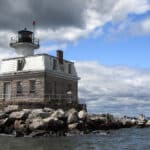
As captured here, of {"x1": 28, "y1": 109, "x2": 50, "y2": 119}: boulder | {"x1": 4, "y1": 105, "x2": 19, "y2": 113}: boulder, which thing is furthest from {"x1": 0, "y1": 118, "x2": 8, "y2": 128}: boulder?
{"x1": 28, "y1": 109, "x2": 50, "y2": 119}: boulder

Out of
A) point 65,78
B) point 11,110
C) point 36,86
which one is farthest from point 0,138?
point 65,78

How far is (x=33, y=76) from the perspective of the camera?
39531 mm

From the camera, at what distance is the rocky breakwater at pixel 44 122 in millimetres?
31281

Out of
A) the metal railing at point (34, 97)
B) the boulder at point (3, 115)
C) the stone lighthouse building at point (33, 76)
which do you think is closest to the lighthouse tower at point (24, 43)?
the stone lighthouse building at point (33, 76)

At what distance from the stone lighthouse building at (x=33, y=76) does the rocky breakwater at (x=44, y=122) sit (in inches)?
166

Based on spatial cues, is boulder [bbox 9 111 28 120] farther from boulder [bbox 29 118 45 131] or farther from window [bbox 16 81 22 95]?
window [bbox 16 81 22 95]

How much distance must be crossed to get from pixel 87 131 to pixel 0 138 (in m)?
7.80

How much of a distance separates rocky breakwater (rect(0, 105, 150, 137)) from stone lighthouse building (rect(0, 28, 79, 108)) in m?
4.22

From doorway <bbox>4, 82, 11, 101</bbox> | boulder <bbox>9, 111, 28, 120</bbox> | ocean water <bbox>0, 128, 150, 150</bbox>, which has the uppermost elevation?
doorway <bbox>4, 82, 11, 101</bbox>

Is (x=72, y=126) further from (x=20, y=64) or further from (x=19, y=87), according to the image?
(x=20, y=64)

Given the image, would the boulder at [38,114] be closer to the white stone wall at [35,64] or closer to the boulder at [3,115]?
the boulder at [3,115]

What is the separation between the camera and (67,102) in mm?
40125

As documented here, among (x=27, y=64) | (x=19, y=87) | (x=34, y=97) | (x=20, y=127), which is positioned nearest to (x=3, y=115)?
(x=20, y=127)

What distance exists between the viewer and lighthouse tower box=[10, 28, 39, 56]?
43500 millimetres
